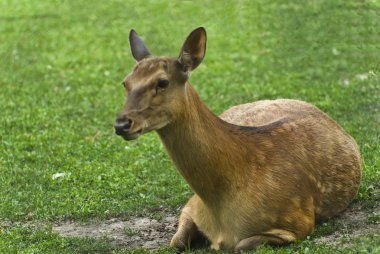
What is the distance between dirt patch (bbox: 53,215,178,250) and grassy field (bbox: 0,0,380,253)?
194mm

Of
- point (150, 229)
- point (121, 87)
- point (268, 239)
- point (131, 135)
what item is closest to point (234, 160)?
point (268, 239)

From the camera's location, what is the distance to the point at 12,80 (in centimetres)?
1673

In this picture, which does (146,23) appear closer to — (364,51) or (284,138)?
(364,51)

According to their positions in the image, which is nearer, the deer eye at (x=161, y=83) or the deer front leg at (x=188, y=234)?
the deer eye at (x=161, y=83)

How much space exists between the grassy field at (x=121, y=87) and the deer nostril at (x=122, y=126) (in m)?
1.69

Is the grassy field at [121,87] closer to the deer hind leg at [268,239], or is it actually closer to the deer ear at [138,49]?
the deer hind leg at [268,239]

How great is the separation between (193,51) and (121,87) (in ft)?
27.1

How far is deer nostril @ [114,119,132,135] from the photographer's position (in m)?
7.31

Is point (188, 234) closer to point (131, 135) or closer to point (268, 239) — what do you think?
point (268, 239)

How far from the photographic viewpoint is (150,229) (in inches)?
379

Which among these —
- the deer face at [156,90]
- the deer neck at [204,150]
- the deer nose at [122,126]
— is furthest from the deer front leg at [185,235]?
the deer nose at [122,126]

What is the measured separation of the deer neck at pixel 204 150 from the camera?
7824 mm

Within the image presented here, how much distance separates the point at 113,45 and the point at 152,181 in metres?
7.96

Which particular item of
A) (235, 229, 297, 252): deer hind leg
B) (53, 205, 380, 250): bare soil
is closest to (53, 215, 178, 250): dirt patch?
(53, 205, 380, 250): bare soil
